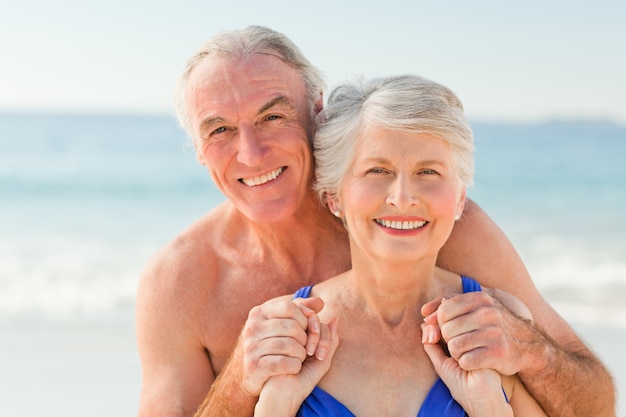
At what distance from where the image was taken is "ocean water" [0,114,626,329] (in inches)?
385

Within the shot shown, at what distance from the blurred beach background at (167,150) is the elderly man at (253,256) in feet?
10.2

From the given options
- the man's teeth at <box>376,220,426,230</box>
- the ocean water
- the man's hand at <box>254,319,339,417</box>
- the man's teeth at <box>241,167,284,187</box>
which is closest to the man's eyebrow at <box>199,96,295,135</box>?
the man's teeth at <box>241,167,284,187</box>

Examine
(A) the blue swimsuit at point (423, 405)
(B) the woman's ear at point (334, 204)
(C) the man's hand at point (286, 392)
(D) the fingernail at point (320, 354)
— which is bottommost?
(A) the blue swimsuit at point (423, 405)

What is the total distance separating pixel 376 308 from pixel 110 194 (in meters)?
13.9

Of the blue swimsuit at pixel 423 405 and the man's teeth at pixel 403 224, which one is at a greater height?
the man's teeth at pixel 403 224

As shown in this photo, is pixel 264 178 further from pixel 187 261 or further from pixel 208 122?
pixel 187 261

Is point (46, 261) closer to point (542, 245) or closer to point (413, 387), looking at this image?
point (542, 245)

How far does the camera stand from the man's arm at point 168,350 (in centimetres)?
370

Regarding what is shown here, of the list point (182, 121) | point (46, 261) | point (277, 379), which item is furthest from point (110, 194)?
point (277, 379)

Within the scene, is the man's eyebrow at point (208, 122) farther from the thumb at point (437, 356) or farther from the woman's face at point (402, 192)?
the thumb at point (437, 356)

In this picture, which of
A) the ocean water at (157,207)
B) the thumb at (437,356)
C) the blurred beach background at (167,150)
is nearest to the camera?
the thumb at (437,356)

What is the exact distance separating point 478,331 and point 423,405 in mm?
321

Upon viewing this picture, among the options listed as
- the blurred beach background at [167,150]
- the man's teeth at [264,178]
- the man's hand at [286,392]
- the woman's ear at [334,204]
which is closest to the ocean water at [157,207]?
the blurred beach background at [167,150]

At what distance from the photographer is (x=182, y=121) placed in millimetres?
3934
